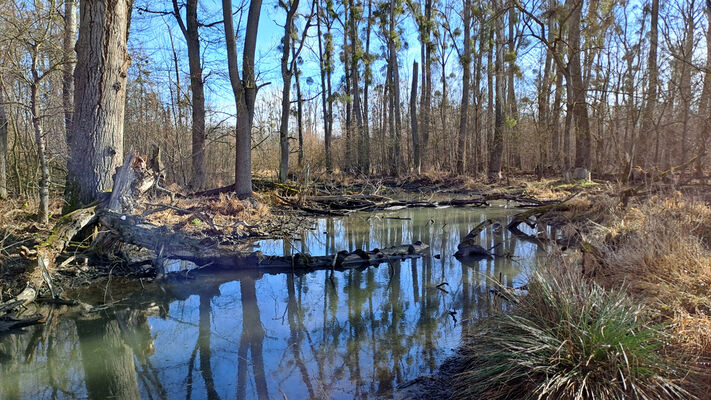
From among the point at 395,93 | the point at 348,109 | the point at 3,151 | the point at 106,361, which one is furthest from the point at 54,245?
the point at 348,109

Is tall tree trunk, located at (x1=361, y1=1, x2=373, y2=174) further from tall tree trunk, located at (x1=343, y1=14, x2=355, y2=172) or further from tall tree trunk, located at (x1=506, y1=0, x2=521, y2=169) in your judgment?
tall tree trunk, located at (x1=506, y1=0, x2=521, y2=169)

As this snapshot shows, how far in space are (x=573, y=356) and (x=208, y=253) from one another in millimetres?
6769

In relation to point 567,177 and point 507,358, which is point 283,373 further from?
point 567,177

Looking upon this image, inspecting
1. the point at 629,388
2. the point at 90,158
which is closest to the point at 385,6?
the point at 90,158

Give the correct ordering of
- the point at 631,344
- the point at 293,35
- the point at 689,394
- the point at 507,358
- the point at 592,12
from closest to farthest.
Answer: the point at 689,394 → the point at 631,344 → the point at 507,358 → the point at 592,12 → the point at 293,35

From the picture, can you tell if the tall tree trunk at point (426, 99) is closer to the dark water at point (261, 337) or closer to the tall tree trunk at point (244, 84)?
the tall tree trunk at point (244, 84)

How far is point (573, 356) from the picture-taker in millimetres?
3109

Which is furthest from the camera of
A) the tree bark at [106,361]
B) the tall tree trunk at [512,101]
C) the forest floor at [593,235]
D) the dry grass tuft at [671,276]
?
the tall tree trunk at [512,101]

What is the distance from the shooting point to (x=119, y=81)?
8.23 m

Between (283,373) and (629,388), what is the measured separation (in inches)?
114

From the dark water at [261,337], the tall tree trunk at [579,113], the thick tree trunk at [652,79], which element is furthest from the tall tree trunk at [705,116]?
the dark water at [261,337]

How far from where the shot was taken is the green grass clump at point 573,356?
2910 millimetres

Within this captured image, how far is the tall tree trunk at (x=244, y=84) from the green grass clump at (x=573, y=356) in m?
11.4

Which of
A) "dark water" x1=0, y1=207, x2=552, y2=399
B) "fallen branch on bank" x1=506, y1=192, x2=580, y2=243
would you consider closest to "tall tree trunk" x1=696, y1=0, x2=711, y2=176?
"fallen branch on bank" x1=506, y1=192, x2=580, y2=243
